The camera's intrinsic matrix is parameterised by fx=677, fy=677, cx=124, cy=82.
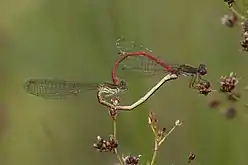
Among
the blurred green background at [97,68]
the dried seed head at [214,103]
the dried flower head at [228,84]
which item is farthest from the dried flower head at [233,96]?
the blurred green background at [97,68]

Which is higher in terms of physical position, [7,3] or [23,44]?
[7,3]

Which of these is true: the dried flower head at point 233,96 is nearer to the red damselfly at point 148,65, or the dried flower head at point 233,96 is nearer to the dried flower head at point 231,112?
the red damselfly at point 148,65

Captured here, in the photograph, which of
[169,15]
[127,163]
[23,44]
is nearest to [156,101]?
[169,15]

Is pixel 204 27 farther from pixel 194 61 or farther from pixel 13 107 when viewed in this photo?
pixel 13 107

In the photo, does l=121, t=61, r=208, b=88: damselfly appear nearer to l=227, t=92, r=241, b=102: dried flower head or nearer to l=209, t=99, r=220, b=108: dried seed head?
l=227, t=92, r=241, b=102: dried flower head

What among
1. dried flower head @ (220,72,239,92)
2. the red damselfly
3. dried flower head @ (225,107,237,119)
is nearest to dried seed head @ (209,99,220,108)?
dried flower head @ (225,107,237,119)
